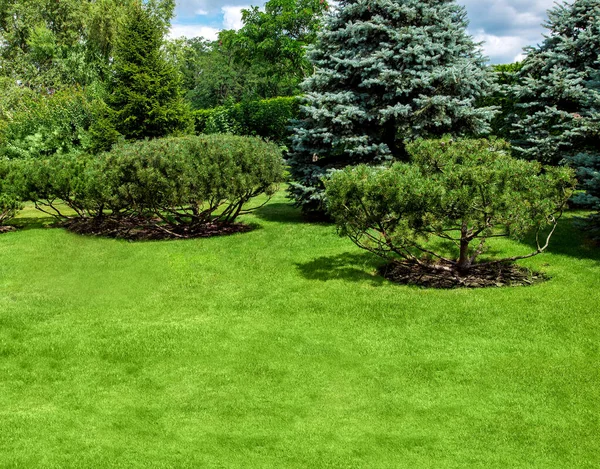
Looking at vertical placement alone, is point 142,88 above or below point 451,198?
above

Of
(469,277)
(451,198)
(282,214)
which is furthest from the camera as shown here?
(282,214)

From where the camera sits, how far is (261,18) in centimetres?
3503

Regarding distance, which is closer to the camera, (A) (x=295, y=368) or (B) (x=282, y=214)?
(A) (x=295, y=368)

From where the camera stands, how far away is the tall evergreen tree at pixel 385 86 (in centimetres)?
1030

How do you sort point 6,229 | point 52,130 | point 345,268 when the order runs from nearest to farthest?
point 345,268 < point 6,229 < point 52,130

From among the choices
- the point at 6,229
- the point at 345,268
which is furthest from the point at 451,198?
the point at 6,229

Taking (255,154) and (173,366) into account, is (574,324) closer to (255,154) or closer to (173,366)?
(173,366)

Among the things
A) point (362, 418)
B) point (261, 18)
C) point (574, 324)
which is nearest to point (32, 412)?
point (362, 418)

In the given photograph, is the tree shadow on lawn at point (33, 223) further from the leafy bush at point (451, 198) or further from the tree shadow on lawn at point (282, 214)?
the leafy bush at point (451, 198)

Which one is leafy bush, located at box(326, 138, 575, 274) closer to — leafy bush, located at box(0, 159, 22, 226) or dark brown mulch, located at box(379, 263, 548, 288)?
dark brown mulch, located at box(379, 263, 548, 288)

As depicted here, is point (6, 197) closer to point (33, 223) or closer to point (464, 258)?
point (33, 223)

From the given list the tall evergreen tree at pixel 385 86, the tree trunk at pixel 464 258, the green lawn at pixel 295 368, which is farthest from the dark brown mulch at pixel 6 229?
the tree trunk at pixel 464 258

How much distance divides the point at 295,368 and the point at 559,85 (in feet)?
29.7

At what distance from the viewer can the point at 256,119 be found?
2175 cm
